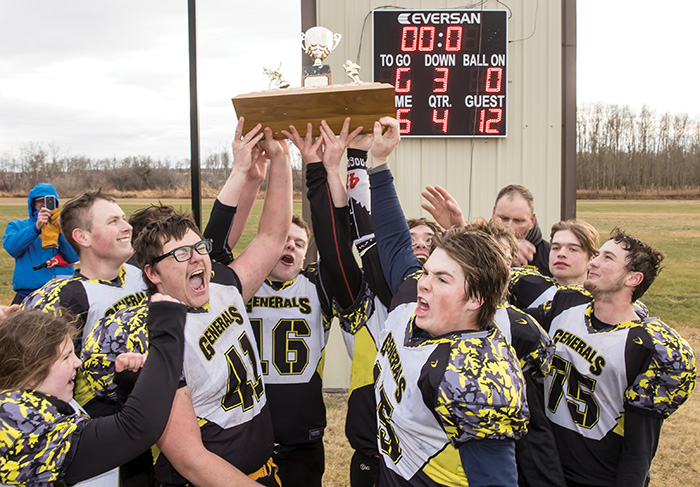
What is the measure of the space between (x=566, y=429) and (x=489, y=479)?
1.35 m

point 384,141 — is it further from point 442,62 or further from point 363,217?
point 442,62

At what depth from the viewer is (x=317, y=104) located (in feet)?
8.18

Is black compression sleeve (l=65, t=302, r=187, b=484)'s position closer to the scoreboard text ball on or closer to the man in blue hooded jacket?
the scoreboard text ball on

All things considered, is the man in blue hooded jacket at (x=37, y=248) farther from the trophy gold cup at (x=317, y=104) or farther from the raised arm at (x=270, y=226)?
the trophy gold cup at (x=317, y=104)

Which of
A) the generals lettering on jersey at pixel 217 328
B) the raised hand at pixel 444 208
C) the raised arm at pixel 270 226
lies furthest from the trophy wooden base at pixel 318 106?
the generals lettering on jersey at pixel 217 328

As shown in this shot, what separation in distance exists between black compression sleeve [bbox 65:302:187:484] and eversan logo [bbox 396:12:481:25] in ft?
15.4

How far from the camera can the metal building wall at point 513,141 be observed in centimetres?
602

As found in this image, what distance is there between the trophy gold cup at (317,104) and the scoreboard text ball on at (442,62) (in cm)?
316

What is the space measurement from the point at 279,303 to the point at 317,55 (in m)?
1.32

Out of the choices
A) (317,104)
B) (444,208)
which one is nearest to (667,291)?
(444,208)

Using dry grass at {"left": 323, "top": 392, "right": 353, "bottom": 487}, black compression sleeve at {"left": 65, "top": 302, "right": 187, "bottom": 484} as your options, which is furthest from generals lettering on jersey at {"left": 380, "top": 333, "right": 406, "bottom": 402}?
dry grass at {"left": 323, "top": 392, "right": 353, "bottom": 487}

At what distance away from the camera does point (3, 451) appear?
5.14ft

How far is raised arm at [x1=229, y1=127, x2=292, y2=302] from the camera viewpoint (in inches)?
104

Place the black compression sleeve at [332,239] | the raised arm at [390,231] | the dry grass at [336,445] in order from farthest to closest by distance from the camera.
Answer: the dry grass at [336,445] → the black compression sleeve at [332,239] → the raised arm at [390,231]
